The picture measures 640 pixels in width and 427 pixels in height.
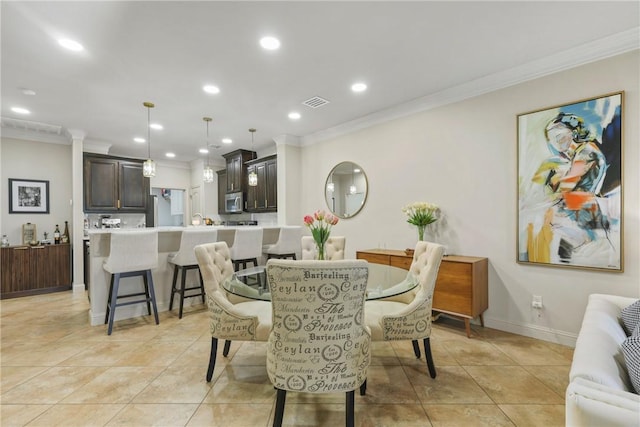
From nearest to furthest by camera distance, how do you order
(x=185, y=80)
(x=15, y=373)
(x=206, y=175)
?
1. (x=15, y=373)
2. (x=185, y=80)
3. (x=206, y=175)

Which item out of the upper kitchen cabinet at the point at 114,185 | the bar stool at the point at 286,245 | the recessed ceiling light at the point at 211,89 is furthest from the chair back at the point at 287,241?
the upper kitchen cabinet at the point at 114,185

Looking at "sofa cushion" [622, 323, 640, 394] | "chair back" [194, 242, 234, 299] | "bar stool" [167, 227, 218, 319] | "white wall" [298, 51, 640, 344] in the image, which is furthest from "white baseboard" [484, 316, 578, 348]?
"bar stool" [167, 227, 218, 319]

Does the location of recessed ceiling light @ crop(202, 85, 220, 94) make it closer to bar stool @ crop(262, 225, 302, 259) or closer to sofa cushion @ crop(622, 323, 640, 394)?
bar stool @ crop(262, 225, 302, 259)

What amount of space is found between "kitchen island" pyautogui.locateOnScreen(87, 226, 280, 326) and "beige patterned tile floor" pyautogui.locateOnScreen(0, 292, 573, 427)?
0.40 m

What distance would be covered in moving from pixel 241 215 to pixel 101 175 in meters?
2.85

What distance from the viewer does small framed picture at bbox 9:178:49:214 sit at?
16.3 feet

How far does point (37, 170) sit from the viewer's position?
523 centimetres

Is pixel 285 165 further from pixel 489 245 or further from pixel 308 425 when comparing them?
pixel 308 425

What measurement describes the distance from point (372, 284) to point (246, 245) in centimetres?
228

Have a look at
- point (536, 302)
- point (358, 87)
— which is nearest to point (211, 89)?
point (358, 87)

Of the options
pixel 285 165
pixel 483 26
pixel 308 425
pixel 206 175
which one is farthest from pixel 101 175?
pixel 483 26

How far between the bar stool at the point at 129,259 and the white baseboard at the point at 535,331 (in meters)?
3.78

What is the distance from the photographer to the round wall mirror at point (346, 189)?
4621mm

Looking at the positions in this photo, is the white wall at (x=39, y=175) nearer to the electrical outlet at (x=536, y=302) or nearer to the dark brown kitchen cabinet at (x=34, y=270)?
the dark brown kitchen cabinet at (x=34, y=270)
